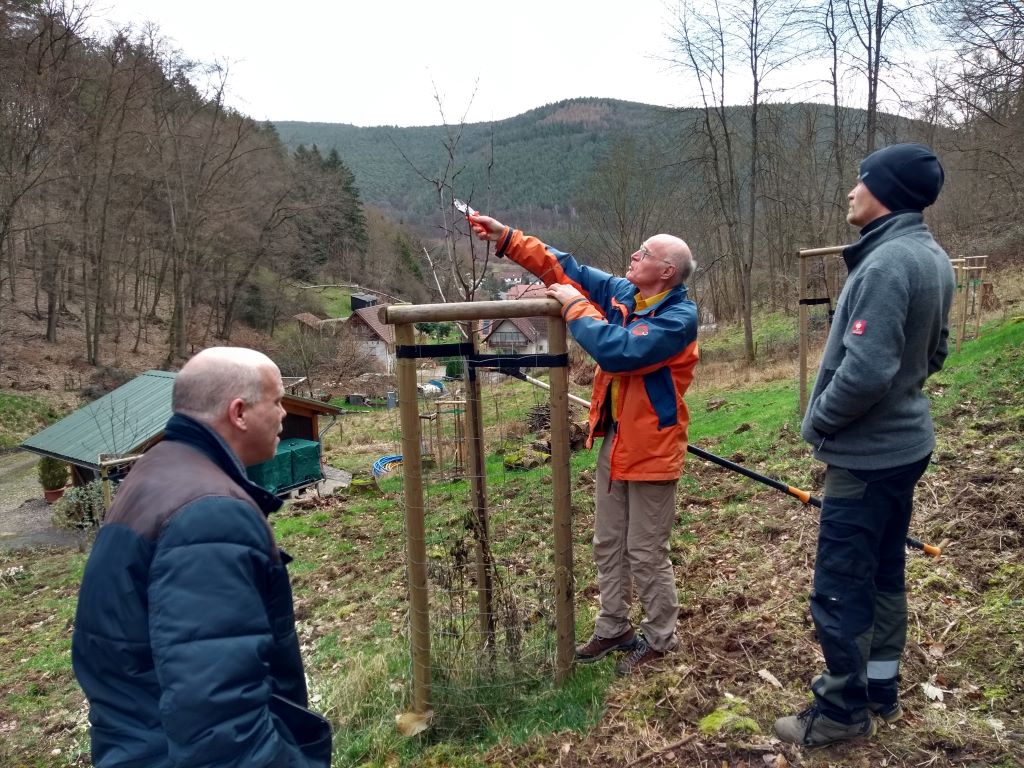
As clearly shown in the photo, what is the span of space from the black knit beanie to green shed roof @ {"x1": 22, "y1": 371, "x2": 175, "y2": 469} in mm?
13921

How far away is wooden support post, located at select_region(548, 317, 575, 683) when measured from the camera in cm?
328

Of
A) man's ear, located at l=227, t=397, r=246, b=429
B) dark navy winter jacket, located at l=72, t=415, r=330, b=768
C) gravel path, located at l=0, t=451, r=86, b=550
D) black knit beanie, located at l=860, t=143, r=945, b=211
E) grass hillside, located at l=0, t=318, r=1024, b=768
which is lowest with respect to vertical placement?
gravel path, located at l=0, t=451, r=86, b=550

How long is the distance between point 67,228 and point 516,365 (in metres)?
28.0

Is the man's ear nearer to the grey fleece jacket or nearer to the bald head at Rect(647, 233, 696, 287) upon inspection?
the grey fleece jacket

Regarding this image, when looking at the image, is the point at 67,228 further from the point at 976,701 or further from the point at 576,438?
the point at 976,701

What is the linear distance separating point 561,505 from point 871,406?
1457mm

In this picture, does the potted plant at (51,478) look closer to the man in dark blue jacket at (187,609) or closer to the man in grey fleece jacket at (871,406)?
the man in dark blue jacket at (187,609)

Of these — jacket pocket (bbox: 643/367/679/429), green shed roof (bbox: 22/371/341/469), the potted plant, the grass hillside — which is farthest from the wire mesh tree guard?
the potted plant

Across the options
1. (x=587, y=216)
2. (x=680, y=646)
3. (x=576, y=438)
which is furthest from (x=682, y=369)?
(x=587, y=216)

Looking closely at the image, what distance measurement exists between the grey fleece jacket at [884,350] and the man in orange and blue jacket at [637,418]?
0.71 meters

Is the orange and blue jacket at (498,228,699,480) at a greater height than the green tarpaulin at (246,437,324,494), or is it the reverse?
the orange and blue jacket at (498,228,699,480)

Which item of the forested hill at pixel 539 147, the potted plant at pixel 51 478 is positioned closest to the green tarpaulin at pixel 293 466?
the potted plant at pixel 51 478

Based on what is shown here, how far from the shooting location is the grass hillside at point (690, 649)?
290cm

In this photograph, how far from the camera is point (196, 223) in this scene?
103ft
